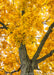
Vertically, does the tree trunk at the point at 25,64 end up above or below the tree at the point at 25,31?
below

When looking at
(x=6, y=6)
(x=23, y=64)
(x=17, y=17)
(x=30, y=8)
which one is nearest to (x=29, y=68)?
(x=23, y=64)

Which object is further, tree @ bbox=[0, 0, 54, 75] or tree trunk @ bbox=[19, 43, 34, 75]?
tree trunk @ bbox=[19, 43, 34, 75]

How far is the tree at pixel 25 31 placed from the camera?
307 centimetres

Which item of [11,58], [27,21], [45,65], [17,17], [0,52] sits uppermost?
[17,17]

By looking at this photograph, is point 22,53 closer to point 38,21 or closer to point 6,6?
point 38,21

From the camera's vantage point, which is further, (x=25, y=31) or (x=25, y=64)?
(x=25, y=64)

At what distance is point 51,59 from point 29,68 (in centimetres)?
157

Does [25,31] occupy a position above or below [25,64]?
above

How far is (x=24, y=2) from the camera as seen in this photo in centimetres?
306

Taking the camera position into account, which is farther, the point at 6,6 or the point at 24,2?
the point at 6,6

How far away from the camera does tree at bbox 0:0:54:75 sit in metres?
3.07

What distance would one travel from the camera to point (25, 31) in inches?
119

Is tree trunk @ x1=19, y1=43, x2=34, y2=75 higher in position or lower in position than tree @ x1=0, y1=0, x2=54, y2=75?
lower

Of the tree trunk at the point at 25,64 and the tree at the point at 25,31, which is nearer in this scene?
the tree at the point at 25,31
